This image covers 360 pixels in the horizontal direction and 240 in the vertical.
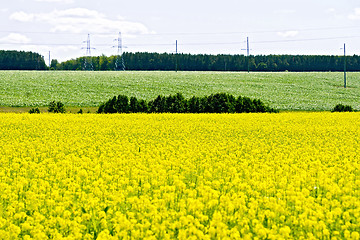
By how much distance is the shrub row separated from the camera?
37500 millimetres

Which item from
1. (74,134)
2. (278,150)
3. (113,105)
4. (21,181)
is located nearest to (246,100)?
(113,105)

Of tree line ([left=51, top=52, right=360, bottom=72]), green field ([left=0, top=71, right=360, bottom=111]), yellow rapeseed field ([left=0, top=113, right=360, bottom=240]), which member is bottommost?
yellow rapeseed field ([left=0, top=113, right=360, bottom=240])

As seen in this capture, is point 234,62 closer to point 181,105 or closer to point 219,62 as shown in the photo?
point 219,62

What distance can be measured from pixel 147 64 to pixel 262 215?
454ft

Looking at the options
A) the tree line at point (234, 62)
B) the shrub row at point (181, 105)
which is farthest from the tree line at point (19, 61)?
the shrub row at point (181, 105)

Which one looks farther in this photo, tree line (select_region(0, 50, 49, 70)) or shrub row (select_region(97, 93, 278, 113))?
tree line (select_region(0, 50, 49, 70))

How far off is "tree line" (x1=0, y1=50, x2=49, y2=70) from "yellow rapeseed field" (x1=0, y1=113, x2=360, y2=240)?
121 meters

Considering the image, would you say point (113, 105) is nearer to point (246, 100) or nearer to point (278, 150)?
point (246, 100)

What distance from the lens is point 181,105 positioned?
3856 cm

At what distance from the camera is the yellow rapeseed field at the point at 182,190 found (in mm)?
7402

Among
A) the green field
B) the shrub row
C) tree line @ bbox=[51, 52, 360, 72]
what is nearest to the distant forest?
tree line @ bbox=[51, 52, 360, 72]

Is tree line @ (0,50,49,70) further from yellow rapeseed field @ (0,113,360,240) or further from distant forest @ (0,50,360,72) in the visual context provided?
yellow rapeseed field @ (0,113,360,240)

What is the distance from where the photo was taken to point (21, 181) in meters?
10.2

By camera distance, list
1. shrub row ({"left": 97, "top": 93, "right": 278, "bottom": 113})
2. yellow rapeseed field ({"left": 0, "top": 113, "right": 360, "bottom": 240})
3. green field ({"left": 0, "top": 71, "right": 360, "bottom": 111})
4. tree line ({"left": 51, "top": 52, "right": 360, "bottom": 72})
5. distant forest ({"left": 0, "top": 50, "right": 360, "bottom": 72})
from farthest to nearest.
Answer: tree line ({"left": 51, "top": 52, "right": 360, "bottom": 72}) → distant forest ({"left": 0, "top": 50, "right": 360, "bottom": 72}) → green field ({"left": 0, "top": 71, "right": 360, "bottom": 111}) → shrub row ({"left": 97, "top": 93, "right": 278, "bottom": 113}) → yellow rapeseed field ({"left": 0, "top": 113, "right": 360, "bottom": 240})
